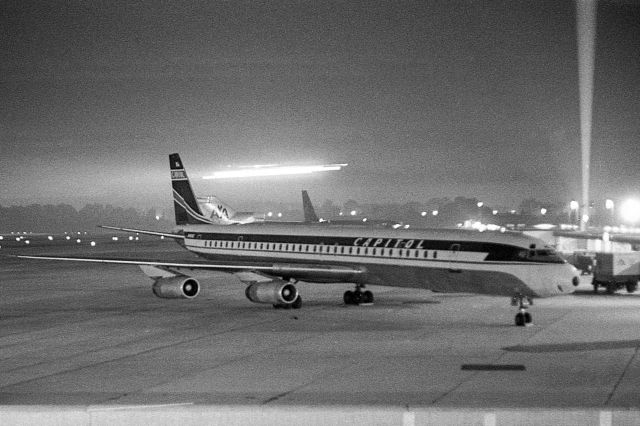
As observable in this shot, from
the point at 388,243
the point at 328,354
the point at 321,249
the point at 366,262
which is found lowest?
the point at 328,354

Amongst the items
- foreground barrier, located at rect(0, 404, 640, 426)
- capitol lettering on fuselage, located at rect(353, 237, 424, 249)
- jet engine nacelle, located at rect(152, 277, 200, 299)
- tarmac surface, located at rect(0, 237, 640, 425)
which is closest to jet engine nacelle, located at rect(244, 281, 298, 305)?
tarmac surface, located at rect(0, 237, 640, 425)

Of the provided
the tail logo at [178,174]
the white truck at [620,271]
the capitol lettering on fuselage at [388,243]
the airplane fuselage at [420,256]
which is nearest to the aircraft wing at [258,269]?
the airplane fuselage at [420,256]

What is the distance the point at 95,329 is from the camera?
104 feet

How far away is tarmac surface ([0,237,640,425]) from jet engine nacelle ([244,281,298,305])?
87 centimetres

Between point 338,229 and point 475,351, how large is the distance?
15668 mm

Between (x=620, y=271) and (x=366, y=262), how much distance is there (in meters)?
15.0

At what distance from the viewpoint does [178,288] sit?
1544 inches

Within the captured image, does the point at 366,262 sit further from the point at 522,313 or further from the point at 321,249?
the point at 522,313

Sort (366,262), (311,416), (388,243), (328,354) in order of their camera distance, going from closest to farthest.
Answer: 1. (311,416)
2. (328,354)
3. (388,243)
4. (366,262)

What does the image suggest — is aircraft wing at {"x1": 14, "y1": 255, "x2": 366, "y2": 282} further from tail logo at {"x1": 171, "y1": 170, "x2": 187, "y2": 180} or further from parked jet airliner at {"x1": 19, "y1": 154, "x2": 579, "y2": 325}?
tail logo at {"x1": 171, "y1": 170, "x2": 187, "y2": 180}

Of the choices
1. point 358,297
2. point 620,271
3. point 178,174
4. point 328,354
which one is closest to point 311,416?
point 328,354

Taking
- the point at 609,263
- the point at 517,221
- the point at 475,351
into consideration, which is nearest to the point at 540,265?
the point at 475,351

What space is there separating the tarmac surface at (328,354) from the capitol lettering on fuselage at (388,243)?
2.69 metres

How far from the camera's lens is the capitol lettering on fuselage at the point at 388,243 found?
118ft
